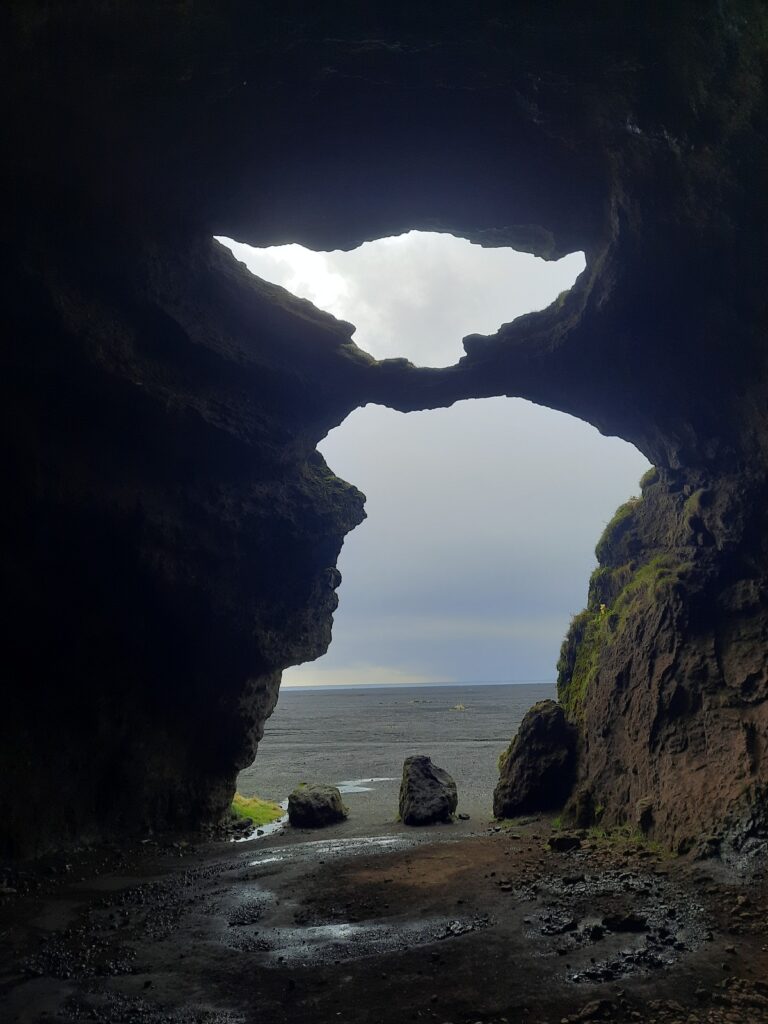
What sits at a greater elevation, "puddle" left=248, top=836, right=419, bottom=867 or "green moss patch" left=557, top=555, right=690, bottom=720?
"green moss patch" left=557, top=555, right=690, bottom=720

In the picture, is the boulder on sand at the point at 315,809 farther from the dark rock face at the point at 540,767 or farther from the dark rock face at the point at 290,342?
the dark rock face at the point at 540,767

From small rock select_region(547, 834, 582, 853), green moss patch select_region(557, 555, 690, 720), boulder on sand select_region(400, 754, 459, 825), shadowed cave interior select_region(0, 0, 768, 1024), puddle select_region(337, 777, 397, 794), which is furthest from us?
puddle select_region(337, 777, 397, 794)

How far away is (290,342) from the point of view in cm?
2159

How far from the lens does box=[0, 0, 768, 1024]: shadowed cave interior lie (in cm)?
1162

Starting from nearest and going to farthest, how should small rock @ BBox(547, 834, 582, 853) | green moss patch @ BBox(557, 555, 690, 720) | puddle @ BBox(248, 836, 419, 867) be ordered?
1. small rock @ BBox(547, 834, 582, 853)
2. puddle @ BBox(248, 836, 419, 867)
3. green moss patch @ BBox(557, 555, 690, 720)

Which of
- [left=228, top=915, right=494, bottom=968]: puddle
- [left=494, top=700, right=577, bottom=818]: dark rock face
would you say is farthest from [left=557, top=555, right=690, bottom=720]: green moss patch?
[left=228, top=915, right=494, bottom=968]: puddle

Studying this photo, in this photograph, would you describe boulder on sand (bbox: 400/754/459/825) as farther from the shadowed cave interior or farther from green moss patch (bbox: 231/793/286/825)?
green moss patch (bbox: 231/793/286/825)

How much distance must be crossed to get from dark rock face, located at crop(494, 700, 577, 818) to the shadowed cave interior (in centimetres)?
16

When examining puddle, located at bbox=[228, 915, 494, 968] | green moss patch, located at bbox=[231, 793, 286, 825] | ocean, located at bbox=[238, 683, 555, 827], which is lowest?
ocean, located at bbox=[238, 683, 555, 827]

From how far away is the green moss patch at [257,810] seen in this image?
2552cm

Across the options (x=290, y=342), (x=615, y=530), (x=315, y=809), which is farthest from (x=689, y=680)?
(x=290, y=342)

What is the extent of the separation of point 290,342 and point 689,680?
16141 mm

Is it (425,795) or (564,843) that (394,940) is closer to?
(564,843)

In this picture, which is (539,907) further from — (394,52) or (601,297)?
(394,52)
